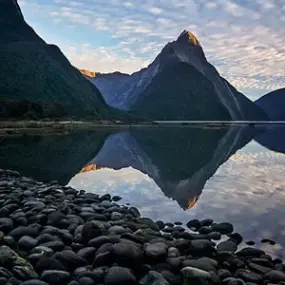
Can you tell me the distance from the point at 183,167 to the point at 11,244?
Answer: 2410cm

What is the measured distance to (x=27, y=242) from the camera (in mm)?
10234

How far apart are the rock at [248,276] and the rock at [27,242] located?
5.16m

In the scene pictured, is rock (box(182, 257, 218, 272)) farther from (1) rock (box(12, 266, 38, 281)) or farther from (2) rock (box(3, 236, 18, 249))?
(2) rock (box(3, 236, 18, 249))

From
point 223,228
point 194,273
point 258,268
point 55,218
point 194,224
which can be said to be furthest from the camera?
point 194,224

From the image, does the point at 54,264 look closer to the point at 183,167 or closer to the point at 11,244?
the point at 11,244

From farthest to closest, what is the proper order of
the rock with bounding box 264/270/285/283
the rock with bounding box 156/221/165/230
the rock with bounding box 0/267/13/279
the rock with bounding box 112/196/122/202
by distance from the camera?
the rock with bounding box 112/196/122/202, the rock with bounding box 156/221/165/230, the rock with bounding box 264/270/285/283, the rock with bounding box 0/267/13/279

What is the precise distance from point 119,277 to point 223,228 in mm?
6280

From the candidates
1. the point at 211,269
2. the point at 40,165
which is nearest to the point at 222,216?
the point at 211,269

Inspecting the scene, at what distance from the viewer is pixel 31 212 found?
42.0 ft

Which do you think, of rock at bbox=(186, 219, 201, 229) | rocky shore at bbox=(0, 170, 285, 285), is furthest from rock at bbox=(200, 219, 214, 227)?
rocky shore at bbox=(0, 170, 285, 285)

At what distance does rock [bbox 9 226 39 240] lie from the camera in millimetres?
10852

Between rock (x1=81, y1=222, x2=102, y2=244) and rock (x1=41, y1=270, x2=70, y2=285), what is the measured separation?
2260mm

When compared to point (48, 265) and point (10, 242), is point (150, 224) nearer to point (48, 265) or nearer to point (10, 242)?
point (10, 242)

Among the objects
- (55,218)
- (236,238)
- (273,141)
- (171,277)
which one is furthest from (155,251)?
(273,141)
